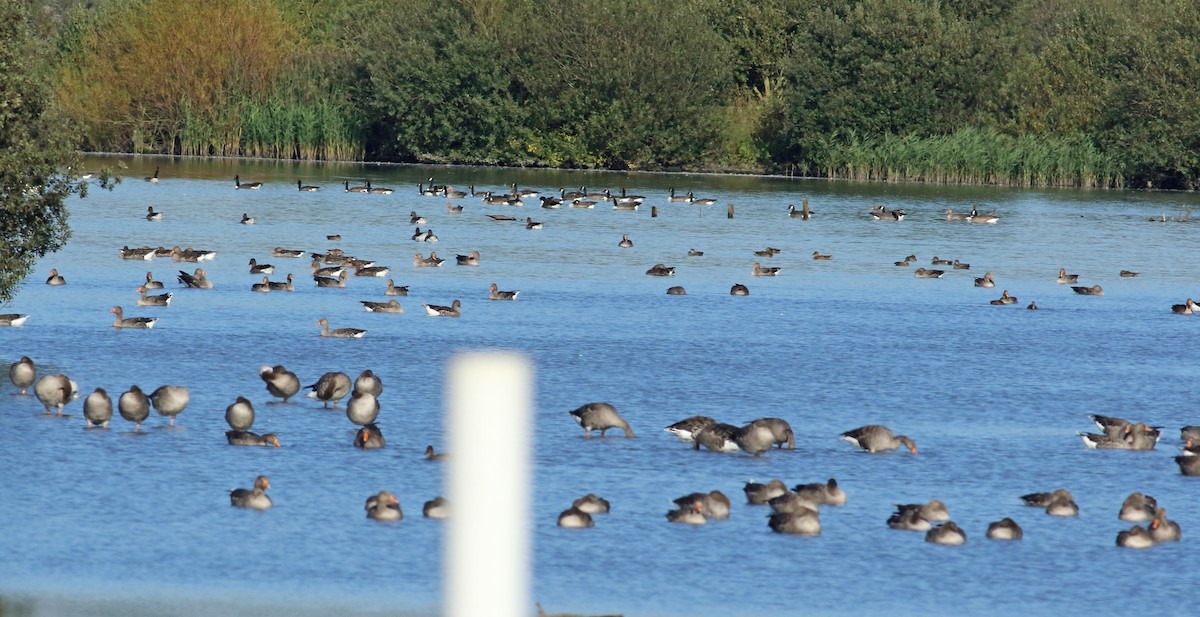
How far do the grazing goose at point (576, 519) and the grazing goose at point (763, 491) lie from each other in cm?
224

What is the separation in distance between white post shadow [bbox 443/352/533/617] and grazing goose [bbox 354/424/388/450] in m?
19.6

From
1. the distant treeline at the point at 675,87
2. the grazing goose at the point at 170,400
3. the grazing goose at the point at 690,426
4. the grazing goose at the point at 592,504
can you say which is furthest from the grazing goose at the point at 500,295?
the distant treeline at the point at 675,87

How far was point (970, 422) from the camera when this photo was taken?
2528 cm

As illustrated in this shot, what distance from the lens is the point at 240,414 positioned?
21.6 metres

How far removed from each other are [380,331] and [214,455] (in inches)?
534

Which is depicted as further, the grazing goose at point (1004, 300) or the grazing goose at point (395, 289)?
the grazing goose at point (1004, 300)

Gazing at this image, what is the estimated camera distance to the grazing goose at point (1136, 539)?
57.2 feet

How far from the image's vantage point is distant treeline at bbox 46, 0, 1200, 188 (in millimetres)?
88562

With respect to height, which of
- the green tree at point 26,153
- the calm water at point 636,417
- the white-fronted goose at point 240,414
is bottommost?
the calm water at point 636,417

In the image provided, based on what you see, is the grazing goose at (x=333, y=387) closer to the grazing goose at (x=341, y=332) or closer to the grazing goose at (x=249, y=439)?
the grazing goose at (x=249, y=439)

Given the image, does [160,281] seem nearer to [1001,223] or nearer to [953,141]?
[1001,223]

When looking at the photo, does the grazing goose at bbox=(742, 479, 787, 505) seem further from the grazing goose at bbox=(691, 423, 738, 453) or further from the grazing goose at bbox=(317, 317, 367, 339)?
the grazing goose at bbox=(317, 317, 367, 339)

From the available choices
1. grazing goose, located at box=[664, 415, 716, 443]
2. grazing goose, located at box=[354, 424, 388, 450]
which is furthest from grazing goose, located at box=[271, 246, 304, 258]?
grazing goose, located at box=[664, 415, 716, 443]

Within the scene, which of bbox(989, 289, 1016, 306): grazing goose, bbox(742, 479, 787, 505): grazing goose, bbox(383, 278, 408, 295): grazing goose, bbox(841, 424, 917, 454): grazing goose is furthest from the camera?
bbox(989, 289, 1016, 306): grazing goose
